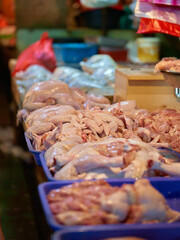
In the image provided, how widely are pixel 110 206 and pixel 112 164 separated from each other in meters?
0.42

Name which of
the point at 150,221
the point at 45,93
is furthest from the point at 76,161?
the point at 45,93

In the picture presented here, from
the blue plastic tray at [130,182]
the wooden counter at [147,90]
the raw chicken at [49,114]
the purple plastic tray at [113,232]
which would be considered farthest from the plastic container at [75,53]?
the purple plastic tray at [113,232]

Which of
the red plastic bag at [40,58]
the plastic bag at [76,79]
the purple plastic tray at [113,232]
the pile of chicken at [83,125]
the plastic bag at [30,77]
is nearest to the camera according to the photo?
the purple plastic tray at [113,232]

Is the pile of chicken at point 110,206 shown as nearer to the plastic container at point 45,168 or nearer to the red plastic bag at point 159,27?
the plastic container at point 45,168

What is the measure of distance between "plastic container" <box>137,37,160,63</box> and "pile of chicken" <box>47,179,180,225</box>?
4279mm

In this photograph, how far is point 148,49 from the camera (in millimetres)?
5617

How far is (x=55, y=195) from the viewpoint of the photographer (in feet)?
5.33

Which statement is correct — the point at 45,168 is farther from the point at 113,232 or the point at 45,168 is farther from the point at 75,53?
the point at 75,53

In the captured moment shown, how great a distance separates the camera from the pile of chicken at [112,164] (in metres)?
1.86

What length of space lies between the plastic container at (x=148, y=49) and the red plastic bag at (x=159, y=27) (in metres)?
2.42

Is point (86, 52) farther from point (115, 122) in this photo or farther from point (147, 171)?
point (147, 171)

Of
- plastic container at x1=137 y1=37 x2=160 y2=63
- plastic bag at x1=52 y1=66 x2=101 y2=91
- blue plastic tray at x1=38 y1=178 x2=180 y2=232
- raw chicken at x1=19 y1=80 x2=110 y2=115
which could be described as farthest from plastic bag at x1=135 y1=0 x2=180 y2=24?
plastic container at x1=137 y1=37 x2=160 y2=63

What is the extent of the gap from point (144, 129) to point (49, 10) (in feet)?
19.8

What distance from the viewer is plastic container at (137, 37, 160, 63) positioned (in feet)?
18.4
